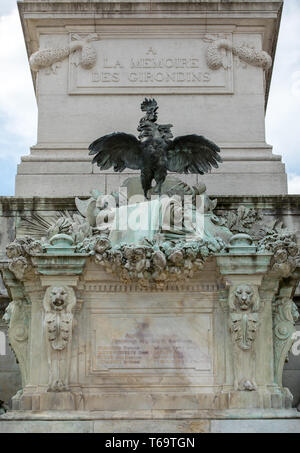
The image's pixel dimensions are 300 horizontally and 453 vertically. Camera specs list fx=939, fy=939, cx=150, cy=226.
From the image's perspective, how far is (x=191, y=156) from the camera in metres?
15.7

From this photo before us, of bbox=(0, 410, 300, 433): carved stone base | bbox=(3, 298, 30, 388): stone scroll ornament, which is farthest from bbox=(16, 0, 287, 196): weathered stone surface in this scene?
bbox=(0, 410, 300, 433): carved stone base

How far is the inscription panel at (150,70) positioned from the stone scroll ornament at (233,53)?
0.39 feet

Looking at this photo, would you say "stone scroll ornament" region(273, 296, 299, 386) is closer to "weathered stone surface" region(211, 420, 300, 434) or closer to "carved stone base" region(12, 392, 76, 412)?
"weathered stone surface" region(211, 420, 300, 434)

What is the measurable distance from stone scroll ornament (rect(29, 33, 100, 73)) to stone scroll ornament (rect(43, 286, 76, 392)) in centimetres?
655

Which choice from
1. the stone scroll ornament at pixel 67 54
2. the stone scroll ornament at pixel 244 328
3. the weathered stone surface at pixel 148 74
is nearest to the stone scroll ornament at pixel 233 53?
the weathered stone surface at pixel 148 74

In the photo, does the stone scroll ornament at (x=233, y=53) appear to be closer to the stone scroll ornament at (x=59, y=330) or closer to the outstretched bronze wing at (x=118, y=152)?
the outstretched bronze wing at (x=118, y=152)

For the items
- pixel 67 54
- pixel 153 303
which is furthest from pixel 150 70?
pixel 153 303

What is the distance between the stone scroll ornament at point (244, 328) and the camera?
13.5 metres

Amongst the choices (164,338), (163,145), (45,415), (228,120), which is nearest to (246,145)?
(228,120)

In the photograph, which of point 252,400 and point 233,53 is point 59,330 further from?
point 233,53

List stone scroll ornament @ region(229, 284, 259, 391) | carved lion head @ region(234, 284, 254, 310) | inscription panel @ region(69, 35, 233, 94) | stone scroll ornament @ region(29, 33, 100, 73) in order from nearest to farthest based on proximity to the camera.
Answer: stone scroll ornament @ region(229, 284, 259, 391)
carved lion head @ region(234, 284, 254, 310)
inscription panel @ region(69, 35, 233, 94)
stone scroll ornament @ region(29, 33, 100, 73)

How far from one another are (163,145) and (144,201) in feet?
3.31

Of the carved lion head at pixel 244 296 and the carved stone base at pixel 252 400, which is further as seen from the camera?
the carved lion head at pixel 244 296

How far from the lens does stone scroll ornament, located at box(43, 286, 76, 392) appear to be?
13.5 metres
